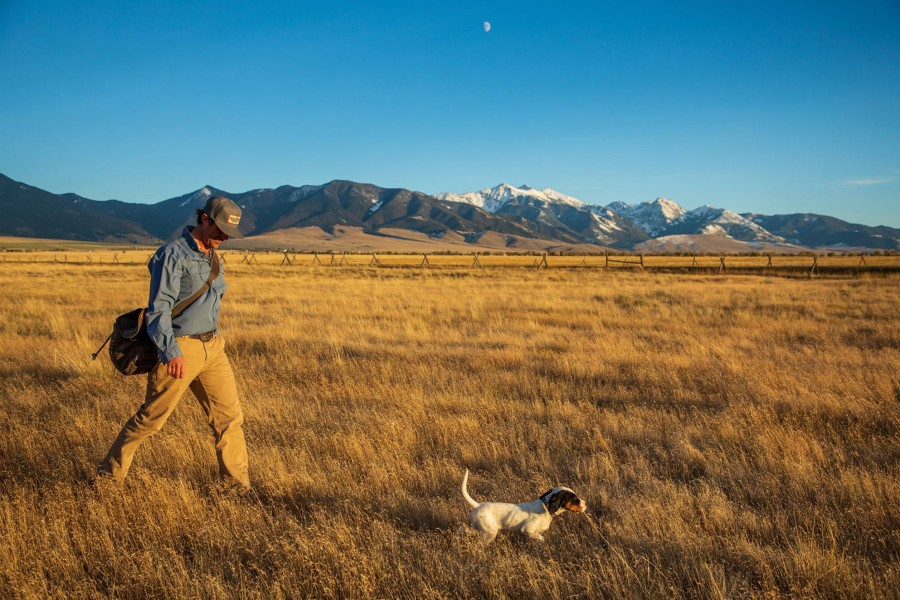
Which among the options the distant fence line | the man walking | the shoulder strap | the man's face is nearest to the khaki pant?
the man walking

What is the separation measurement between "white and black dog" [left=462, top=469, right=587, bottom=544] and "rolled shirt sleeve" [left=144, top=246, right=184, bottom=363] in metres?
2.29

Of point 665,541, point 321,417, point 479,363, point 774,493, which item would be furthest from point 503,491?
point 479,363

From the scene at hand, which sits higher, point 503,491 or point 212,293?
point 212,293

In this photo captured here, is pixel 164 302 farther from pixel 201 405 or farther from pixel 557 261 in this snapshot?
pixel 557 261

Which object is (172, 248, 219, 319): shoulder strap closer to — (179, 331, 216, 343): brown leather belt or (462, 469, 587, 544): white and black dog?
(179, 331, 216, 343): brown leather belt

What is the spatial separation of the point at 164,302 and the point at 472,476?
2882 mm

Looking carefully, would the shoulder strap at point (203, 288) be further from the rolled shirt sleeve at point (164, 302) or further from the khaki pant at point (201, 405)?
the khaki pant at point (201, 405)

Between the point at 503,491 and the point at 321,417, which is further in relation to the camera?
the point at 321,417

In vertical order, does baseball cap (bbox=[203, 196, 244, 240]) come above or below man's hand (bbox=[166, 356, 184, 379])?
above

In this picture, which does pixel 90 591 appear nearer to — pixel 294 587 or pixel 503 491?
pixel 294 587

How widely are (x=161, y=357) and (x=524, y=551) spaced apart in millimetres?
2845

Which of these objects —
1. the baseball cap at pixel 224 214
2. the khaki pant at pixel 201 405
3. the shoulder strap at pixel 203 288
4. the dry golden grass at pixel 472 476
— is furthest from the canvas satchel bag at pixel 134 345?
the dry golden grass at pixel 472 476

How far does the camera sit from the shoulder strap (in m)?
3.73

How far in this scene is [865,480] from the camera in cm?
402
